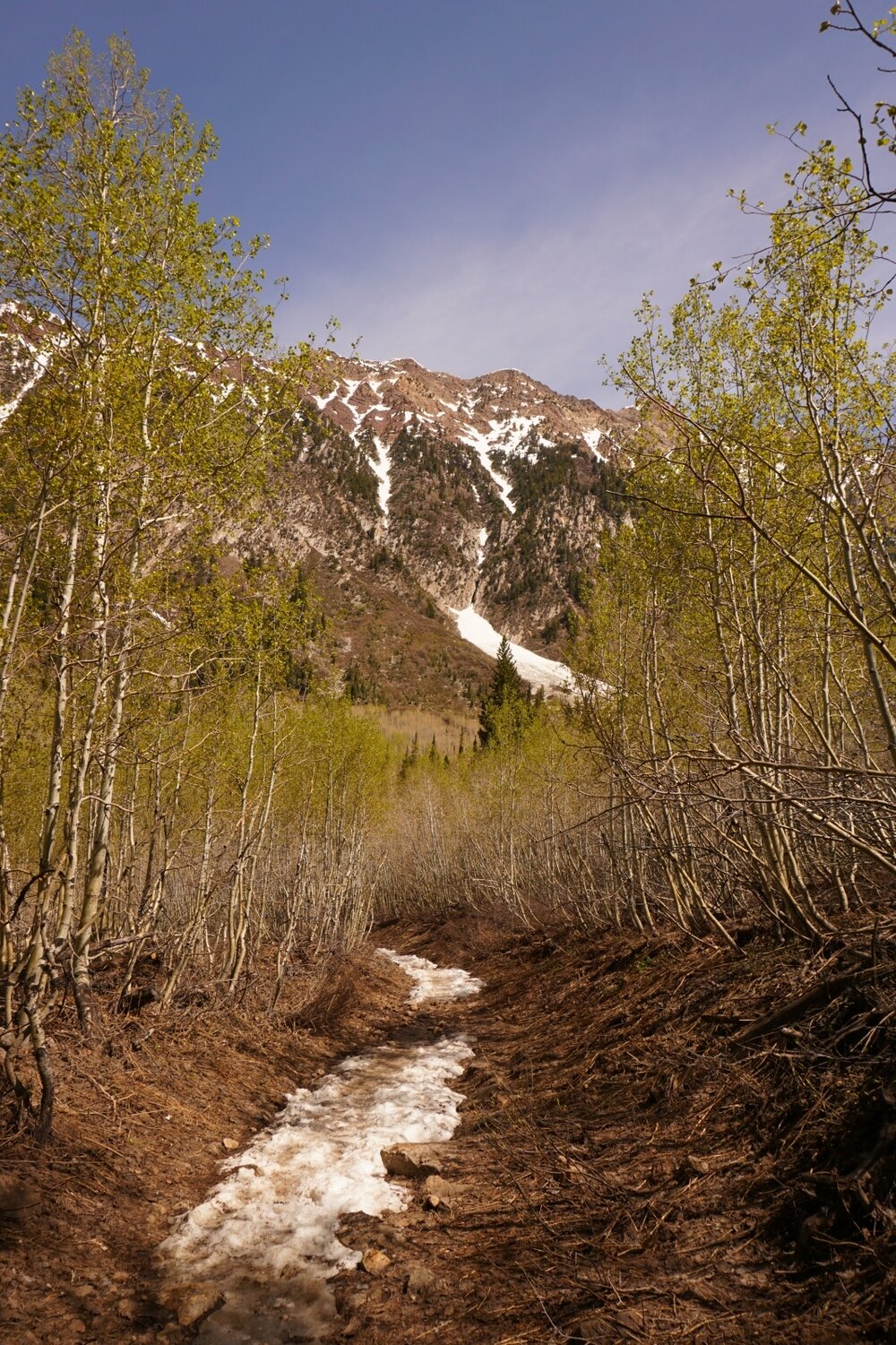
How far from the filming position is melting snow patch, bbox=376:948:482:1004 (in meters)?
11.4

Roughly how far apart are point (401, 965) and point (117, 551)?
39.9 ft

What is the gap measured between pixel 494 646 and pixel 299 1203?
145 meters

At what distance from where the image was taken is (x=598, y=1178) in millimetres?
3611

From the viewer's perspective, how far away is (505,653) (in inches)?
1719

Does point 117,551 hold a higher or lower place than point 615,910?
higher

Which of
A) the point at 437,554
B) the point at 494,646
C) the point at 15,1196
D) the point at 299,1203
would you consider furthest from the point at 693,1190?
the point at 437,554

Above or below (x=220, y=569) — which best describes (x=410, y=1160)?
below

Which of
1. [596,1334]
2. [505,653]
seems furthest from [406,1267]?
[505,653]

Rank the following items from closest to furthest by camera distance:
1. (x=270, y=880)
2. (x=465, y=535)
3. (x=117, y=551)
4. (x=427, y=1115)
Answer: (x=427, y=1115), (x=117, y=551), (x=270, y=880), (x=465, y=535)

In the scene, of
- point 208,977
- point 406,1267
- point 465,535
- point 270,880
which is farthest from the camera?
point 465,535

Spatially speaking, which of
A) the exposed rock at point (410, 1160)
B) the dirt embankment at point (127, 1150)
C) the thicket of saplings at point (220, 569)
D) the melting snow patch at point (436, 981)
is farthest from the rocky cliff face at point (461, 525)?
the exposed rock at point (410, 1160)

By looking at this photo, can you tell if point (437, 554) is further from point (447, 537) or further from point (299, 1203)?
point (299, 1203)

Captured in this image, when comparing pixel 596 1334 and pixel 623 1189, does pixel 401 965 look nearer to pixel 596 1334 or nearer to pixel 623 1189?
pixel 623 1189

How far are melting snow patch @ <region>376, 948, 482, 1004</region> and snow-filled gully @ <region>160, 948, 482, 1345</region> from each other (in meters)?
5.03
